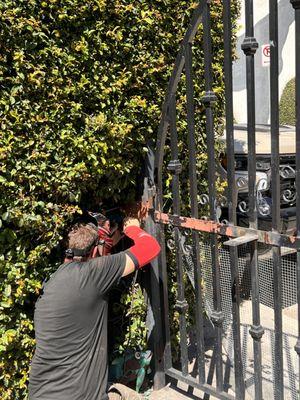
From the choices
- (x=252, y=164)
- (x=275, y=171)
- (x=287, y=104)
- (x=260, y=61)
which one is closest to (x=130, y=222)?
(x=252, y=164)

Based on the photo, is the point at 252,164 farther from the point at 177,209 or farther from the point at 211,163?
the point at 177,209

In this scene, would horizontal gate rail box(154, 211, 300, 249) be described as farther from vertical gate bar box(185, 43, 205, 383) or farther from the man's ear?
the man's ear

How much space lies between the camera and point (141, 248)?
279 cm

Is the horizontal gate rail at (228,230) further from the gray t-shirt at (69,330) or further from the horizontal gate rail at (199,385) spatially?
Result: the horizontal gate rail at (199,385)

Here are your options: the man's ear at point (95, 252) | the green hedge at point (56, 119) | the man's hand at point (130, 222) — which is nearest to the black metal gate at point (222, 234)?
the man's hand at point (130, 222)

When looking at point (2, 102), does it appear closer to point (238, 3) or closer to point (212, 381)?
point (238, 3)

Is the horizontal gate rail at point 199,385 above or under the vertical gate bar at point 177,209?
under

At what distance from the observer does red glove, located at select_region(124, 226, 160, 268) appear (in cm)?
274

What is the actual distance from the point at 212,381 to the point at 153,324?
0.72 meters

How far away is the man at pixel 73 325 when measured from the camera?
96.0 inches

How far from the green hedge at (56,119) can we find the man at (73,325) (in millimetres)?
195

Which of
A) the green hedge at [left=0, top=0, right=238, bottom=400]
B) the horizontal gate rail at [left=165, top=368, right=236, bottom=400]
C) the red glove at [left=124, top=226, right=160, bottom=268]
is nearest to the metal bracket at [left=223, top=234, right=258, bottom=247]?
the red glove at [left=124, top=226, right=160, bottom=268]

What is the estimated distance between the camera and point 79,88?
263 centimetres

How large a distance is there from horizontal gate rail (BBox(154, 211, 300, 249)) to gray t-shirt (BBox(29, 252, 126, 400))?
638mm
